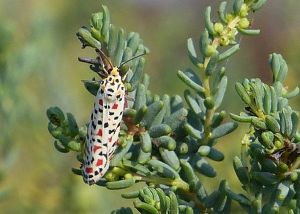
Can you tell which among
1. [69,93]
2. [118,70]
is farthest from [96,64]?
[69,93]

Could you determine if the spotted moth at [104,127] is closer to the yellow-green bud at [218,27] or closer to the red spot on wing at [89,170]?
→ the red spot on wing at [89,170]

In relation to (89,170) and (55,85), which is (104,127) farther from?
(55,85)

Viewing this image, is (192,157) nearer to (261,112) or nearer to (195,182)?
(195,182)

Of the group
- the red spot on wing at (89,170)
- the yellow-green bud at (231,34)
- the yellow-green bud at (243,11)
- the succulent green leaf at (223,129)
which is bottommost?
the red spot on wing at (89,170)

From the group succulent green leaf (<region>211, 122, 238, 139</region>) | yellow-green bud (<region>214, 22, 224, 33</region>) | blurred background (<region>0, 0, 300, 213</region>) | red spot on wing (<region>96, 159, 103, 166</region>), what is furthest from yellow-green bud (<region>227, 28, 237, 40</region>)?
blurred background (<region>0, 0, 300, 213</region>)

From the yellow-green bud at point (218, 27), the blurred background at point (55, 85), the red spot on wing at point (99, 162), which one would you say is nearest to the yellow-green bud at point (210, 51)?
the yellow-green bud at point (218, 27)

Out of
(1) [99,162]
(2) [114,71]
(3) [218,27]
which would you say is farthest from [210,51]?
(1) [99,162]

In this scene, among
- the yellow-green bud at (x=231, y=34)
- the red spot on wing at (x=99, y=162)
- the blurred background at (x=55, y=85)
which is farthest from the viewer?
the blurred background at (x=55, y=85)
